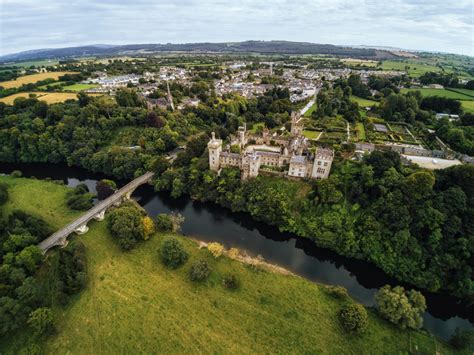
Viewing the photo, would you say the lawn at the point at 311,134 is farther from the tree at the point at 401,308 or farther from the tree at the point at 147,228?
the tree at the point at 147,228

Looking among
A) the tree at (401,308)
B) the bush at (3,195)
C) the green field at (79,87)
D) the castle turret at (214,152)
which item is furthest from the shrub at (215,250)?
the green field at (79,87)

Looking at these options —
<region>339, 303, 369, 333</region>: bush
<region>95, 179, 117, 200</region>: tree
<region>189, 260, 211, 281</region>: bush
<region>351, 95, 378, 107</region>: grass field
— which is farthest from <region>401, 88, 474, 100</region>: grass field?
<region>95, 179, 117, 200</region>: tree

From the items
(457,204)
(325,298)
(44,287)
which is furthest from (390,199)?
(44,287)

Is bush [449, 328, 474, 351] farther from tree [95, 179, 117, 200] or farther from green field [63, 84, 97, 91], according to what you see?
green field [63, 84, 97, 91]

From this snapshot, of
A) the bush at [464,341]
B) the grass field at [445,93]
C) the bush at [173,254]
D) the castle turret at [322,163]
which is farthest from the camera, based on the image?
the grass field at [445,93]

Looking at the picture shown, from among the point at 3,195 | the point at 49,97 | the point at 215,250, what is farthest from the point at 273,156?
the point at 49,97

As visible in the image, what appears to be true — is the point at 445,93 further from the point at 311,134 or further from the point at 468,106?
the point at 311,134
